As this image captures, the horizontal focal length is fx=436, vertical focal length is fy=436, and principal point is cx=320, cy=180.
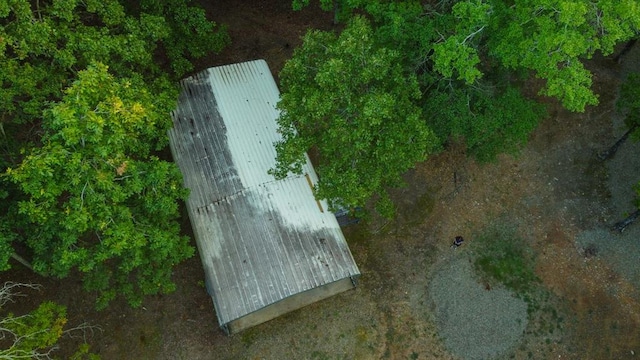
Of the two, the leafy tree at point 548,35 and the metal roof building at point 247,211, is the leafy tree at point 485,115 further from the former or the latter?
the metal roof building at point 247,211

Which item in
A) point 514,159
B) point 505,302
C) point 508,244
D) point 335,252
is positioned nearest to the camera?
point 335,252

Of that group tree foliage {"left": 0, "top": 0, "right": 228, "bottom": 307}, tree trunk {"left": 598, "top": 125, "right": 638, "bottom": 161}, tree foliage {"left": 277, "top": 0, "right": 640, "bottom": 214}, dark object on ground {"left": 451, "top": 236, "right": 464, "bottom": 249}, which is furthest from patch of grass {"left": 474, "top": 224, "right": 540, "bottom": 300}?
tree foliage {"left": 0, "top": 0, "right": 228, "bottom": 307}

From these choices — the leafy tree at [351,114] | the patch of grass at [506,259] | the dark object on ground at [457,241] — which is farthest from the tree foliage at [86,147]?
the patch of grass at [506,259]

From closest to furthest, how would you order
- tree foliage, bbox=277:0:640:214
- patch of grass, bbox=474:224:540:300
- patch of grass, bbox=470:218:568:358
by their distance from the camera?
tree foliage, bbox=277:0:640:214 < patch of grass, bbox=470:218:568:358 < patch of grass, bbox=474:224:540:300

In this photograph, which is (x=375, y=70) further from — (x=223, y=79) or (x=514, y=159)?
(x=514, y=159)

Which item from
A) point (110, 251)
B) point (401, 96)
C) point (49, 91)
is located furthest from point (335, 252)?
point (49, 91)

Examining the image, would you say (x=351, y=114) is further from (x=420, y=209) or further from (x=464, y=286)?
(x=464, y=286)

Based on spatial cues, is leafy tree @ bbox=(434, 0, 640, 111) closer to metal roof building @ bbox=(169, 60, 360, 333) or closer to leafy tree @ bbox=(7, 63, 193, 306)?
metal roof building @ bbox=(169, 60, 360, 333)
